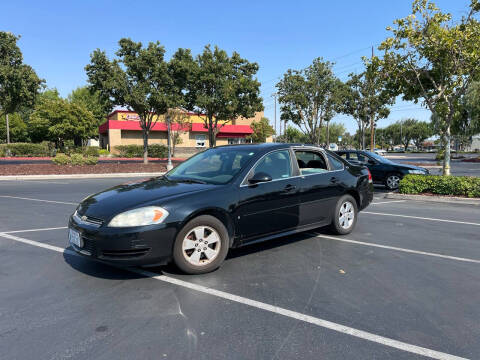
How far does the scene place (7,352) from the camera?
258 centimetres

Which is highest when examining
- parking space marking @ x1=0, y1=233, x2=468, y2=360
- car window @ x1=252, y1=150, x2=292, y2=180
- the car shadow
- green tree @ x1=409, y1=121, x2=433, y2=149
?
green tree @ x1=409, y1=121, x2=433, y2=149

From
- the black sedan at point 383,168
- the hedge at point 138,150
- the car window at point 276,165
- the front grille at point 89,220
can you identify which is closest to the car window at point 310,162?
the car window at point 276,165

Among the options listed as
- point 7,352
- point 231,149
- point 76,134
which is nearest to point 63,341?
point 7,352

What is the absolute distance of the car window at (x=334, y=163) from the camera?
6.00 metres

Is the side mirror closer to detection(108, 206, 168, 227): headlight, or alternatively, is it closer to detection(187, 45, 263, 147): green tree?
detection(108, 206, 168, 227): headlight

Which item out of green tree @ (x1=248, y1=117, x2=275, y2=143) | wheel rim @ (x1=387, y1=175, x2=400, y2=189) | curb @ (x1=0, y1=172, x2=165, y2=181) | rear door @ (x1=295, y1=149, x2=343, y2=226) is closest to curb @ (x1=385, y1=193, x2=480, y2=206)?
wheel rim @ (x1=387, y1=175, x2=400, y2=189)

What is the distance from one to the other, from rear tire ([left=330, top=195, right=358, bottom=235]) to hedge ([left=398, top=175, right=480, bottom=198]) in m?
5.87

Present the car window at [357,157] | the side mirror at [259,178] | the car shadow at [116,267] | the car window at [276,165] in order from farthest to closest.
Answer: the car window at [357,157] < the car window at [276,165] < the side mirror at [259,178] < the car shadow at [116,267]

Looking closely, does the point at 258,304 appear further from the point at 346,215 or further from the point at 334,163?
the point at 334,163

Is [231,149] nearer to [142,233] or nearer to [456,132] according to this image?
[142,233]

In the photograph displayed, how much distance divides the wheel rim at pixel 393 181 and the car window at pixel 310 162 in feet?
26.0

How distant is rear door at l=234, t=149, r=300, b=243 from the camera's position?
4.46 metres

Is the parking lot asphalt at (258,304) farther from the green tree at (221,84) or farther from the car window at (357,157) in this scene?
the green tree at (221,84)

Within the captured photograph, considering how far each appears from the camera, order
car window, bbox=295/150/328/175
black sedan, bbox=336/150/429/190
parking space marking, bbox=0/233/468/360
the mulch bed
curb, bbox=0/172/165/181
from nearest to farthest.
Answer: parking space marking, bbox=0/233/468/360
car window, bbox=295/150/328/175
black sedan, bbox=336/150/429/190
curb, bbox=0/172/165/181
the mulch bed
